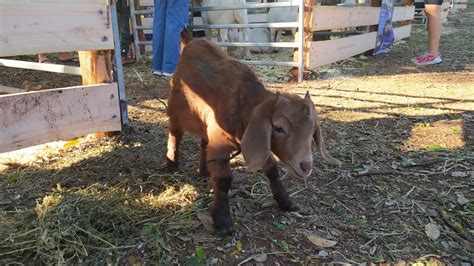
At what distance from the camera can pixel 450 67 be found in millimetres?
7180

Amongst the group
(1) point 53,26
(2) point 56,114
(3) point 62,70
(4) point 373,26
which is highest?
(1) point 53,26

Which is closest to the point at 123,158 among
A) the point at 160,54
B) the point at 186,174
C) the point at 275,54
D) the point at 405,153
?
the point at 186,174

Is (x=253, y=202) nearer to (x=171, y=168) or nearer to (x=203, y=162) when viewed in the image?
(x=203, y=162)

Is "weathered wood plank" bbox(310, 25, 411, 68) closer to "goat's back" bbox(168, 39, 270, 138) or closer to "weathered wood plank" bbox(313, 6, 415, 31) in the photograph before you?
"weathered wood plank" bbox(313, 6, 415, 31)

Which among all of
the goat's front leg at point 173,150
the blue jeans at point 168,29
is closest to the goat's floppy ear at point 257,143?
the goat's front leg at point 173,150

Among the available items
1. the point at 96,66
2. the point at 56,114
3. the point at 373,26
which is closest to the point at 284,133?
the point at 56,114

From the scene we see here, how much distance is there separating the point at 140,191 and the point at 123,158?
575mm

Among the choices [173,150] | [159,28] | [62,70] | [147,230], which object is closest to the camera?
[147,230]

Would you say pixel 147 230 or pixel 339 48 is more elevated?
pixel 339 48

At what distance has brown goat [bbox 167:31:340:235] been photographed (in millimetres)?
2061

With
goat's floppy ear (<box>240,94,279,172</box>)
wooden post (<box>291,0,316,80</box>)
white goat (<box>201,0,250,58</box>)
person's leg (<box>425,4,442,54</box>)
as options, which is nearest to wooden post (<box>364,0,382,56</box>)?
person's leg (<box>425,4,442,54</box>)

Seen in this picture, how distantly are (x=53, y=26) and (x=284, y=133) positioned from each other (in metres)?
2.01

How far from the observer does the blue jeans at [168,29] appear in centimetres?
630

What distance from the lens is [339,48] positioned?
23.4ft
